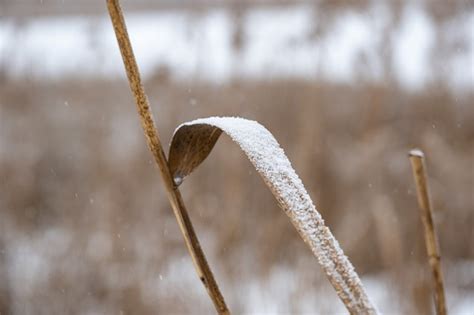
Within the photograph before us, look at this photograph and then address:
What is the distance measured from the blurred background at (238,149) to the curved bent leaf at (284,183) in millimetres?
1400

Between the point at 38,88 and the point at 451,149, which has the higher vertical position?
the point at 38,88

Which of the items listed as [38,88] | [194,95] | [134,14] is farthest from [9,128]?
[134,14]

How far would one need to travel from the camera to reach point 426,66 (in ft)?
8.48

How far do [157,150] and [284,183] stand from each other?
2.9 inches

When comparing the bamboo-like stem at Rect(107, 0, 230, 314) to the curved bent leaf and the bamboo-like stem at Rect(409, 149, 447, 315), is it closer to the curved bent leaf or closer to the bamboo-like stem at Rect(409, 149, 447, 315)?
the curved bent leaf

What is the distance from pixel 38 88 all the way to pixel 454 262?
173 cm

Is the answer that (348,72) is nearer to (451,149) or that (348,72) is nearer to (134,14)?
(451,149)

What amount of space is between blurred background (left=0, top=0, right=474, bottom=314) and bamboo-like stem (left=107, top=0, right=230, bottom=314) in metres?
1.40

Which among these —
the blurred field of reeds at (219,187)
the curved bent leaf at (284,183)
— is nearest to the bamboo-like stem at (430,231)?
the curved bent leaf at (284,183)

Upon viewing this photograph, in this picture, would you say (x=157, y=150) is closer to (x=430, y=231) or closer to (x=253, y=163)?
(x=253, y=163)

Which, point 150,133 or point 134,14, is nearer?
point 150,133

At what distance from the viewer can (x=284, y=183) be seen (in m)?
0.27

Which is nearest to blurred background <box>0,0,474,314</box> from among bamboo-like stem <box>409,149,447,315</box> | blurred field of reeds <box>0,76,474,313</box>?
blurred field of reeds <box>0,76,474,313</box>

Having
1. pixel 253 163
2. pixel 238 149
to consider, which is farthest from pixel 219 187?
pixel 253 163
